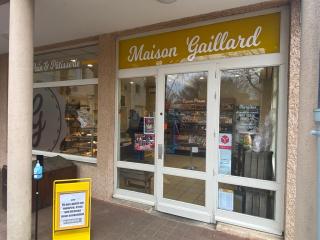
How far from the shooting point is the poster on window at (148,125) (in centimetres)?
458

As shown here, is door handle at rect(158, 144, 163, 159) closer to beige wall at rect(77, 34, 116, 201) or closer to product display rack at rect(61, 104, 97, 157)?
beige wall at rect(77, 34, 116, 201)

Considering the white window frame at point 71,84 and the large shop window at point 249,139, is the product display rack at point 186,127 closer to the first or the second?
the large shop window at point 249,139

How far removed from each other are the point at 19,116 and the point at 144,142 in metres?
2.23

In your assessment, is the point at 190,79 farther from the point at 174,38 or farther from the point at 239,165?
the point at 239,165

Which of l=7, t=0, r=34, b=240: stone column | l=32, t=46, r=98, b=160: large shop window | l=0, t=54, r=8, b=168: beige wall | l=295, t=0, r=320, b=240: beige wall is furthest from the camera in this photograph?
l=0, t=54, r=8, b=168: beige wall

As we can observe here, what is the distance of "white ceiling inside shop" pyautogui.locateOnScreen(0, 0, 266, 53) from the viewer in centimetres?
359

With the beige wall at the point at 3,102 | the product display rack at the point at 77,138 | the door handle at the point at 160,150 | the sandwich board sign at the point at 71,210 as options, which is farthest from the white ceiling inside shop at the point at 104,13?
the sandwich board sign at the point at 71,210

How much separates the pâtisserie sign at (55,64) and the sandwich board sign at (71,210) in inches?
123

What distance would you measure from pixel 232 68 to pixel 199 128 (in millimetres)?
1095

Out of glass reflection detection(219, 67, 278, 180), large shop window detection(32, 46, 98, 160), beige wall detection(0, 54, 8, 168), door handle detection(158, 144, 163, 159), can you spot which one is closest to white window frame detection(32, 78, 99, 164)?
large shop window detection(32, 46, 98, 160)

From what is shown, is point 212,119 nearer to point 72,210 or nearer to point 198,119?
point 198,119

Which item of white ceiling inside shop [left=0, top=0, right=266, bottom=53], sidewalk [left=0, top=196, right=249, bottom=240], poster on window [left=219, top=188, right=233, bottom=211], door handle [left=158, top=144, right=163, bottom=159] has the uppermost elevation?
white ceiling inside shop [left=0, top=0, right=266, bottom=53]

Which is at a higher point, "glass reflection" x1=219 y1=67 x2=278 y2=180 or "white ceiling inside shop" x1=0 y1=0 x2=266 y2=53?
"white ceiling inside shop" x1=0 y1=0 x2=266 y2=53

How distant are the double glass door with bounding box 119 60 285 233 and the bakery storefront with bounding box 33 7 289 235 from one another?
15 mm
